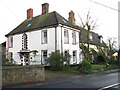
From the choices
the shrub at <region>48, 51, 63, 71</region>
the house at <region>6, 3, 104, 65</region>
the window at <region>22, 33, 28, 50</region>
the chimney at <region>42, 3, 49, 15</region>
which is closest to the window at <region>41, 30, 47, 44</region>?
the house at <region>6, 3, 104, 65</region>

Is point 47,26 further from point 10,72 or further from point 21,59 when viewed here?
point 10,72

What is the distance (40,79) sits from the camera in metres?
9.20

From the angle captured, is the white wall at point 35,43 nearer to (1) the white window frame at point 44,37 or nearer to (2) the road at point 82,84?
(1) the white window frame at point 44,37

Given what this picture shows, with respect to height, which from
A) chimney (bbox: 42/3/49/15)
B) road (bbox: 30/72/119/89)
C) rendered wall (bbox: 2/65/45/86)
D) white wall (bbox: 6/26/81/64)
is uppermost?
chimney (bbox: 42/3/49/15)

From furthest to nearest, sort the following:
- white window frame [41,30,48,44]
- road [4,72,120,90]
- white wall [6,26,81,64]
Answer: white window frame [41,30,48,44] → white wall [6,26,81,64] → road [4,72,120,90]

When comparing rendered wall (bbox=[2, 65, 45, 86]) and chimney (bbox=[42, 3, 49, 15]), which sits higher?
chimney (bbox=[42, 3, 49, 15])

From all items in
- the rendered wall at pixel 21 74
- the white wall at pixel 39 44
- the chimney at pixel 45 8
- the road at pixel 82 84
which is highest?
the chimney at pixel 45 8

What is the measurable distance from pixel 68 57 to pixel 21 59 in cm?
933

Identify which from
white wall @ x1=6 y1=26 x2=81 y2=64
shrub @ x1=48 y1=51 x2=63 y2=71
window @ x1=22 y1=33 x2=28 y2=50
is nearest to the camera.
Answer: shrub @ x1=48 y1=51 x2=63 y2=71

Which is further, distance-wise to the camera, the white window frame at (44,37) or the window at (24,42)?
the window at (24,42)

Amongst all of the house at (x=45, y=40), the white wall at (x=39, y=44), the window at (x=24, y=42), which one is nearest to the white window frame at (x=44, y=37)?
the house at (x=45, y=40)

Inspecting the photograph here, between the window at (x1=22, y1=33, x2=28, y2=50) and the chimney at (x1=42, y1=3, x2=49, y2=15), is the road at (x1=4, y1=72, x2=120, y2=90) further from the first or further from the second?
the chimney at (x1=42, y1=3, x2=49, y2=15)

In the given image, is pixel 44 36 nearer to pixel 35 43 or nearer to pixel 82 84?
pixel 35 43

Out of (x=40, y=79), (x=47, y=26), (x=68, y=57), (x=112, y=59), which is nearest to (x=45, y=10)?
(x=47, y=26)
